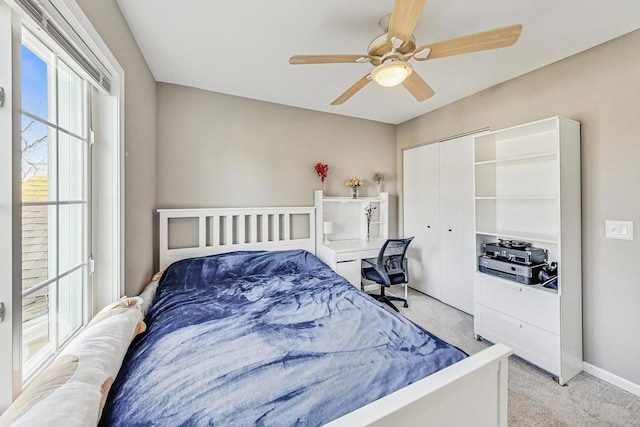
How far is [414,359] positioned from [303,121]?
294 cm

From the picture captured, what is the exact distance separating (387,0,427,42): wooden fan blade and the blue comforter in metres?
1.61

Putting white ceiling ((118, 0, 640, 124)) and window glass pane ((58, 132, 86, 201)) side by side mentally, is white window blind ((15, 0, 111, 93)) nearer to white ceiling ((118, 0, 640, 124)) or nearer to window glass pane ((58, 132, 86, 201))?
window glass pane ((58, 132, 86, 201))

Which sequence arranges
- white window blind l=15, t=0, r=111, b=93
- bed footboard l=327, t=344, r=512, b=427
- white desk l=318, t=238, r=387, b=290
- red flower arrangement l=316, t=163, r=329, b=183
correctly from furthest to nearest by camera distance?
1. red flower arrangement l=316, t=163, r=329, b=183
2. white desk l=318, t=238, r=387, b=290
3. white window blind l=15, t=0, r=111, b=93
4. bed footboard l=327, t=344, r=512, b=427

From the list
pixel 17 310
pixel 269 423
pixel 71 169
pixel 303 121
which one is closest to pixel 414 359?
pixel 269 423

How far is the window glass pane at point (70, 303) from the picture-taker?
121cm

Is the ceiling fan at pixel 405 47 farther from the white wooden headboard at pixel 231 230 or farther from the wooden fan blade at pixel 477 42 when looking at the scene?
the white wooden headboard at pixel 231 230

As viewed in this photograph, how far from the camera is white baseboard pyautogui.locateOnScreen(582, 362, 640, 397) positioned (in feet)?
5.89

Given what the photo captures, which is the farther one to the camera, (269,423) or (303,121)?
(303,121)

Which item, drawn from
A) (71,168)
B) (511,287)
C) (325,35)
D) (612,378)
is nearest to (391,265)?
(511,287)

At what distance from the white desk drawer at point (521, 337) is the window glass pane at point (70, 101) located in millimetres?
3333

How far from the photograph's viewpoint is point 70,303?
1299mm

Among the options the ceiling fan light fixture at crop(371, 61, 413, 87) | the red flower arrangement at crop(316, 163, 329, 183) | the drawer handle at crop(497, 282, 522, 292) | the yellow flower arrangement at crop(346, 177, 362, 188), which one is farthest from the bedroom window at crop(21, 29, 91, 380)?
the drawer handle at crop(497, 282, 522, 292)

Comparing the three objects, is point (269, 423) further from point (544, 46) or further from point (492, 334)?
point (544, 46)

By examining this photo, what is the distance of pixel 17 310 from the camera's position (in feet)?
2.79
